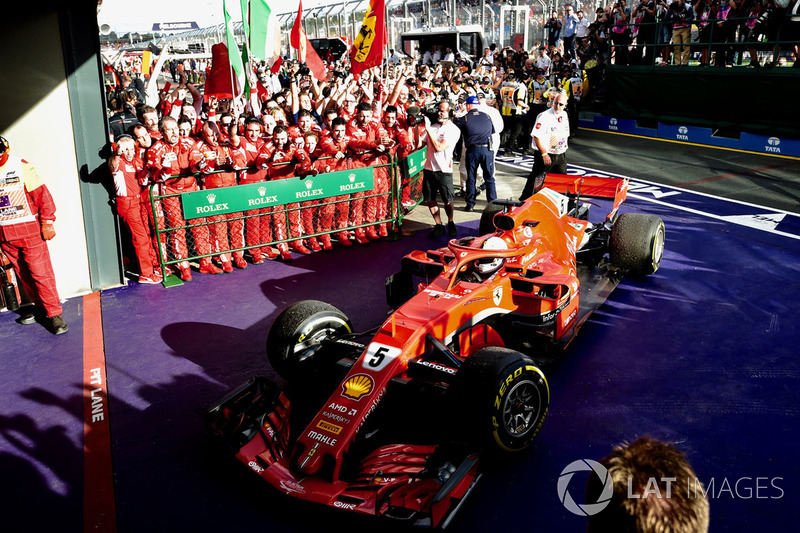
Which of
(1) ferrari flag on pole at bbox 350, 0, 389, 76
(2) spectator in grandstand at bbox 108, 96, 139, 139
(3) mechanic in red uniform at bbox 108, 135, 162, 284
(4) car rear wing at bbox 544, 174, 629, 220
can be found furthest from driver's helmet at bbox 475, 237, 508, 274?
(2) spectator in grandstand at bbox 108, 96, 139, 139

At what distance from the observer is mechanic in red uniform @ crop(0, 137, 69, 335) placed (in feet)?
20.6

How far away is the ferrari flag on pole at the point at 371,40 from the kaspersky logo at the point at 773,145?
32.7 ft

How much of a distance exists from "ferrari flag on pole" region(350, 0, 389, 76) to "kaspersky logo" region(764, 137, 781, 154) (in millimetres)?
9982

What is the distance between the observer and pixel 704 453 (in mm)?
4418

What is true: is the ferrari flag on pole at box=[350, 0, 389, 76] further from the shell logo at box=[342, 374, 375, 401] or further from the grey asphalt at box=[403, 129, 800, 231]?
the shell logo at box=[342, 374, 375, 401]

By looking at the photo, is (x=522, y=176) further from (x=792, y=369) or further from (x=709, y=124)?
(x=792, y=369)

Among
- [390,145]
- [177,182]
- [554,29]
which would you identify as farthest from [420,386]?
[554,29]

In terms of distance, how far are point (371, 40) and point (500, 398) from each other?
766 cm

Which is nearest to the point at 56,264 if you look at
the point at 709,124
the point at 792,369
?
the point at 792,369

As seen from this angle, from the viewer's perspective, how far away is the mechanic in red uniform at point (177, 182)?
7.79m

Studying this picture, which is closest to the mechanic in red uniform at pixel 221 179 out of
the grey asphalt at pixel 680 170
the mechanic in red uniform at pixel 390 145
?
the mechanic in red uniform at pixel 390 145

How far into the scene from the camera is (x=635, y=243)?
7.17 metres

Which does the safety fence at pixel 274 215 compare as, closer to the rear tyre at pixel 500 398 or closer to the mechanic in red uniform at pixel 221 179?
the mechanic in red uniform at pixel 221 179

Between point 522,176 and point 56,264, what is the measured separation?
29.4 ft
